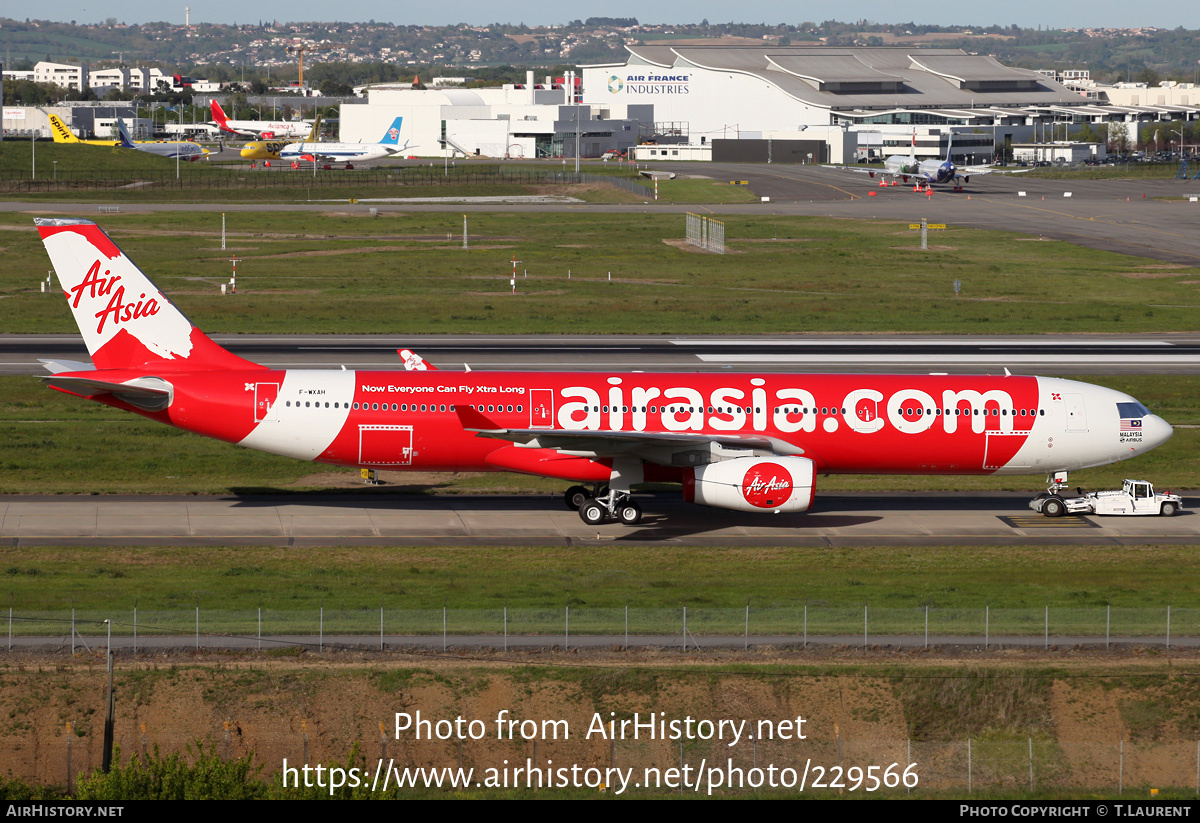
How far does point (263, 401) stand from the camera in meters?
47.2

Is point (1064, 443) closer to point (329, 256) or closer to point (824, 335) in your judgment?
point (824, 335)

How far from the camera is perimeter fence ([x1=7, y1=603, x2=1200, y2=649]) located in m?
35.1

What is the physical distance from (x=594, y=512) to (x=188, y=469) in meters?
18.4

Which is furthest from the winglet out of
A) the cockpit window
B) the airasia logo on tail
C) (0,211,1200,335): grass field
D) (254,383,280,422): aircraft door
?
(0,211,1200,335): grass field

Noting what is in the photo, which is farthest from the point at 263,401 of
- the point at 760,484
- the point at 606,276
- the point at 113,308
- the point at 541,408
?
the point at 606,276

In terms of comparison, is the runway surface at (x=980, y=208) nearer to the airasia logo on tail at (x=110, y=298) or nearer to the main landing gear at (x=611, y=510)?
the main landing gear at (x=611, y=510)

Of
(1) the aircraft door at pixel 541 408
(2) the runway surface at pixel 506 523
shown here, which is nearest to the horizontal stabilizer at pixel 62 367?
(2) the runway surface at pixel 506 523

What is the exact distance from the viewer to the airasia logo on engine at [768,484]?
149 ft

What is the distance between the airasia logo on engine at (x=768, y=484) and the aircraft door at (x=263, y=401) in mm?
17036

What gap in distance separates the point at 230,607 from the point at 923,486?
98.3 ft

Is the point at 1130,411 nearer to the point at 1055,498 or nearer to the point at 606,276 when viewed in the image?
the point at 1055,498
